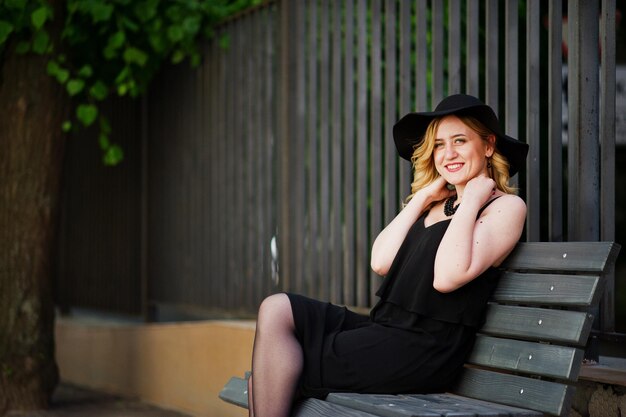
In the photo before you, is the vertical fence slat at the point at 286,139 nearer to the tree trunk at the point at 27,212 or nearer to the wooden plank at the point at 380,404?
the tree trunk at the point at 27,212

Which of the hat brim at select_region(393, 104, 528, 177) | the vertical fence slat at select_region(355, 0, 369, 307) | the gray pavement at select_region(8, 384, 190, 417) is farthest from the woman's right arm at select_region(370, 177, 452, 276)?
the gray pavement at select_region(8, 384, 190, 417)

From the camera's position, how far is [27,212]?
7523 mm

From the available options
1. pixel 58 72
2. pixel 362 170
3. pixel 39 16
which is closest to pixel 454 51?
pixel 362 170

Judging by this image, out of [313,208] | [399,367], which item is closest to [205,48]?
[313,208]

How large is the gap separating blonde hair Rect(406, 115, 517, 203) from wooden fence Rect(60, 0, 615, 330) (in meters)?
0.34

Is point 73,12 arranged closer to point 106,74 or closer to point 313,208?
point 106,74

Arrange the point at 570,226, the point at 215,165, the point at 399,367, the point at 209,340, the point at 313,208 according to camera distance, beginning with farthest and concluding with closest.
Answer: the point at 215,165, the point at 209,340, the point at 313,208, the point at 570,226, the point at 399,367

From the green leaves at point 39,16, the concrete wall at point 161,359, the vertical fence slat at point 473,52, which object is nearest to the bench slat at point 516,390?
the vertical fence slat at point 473,52

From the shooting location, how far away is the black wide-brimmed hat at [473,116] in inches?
160

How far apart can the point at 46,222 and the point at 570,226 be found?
13.6 feet

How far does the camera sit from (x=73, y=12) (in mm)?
7406

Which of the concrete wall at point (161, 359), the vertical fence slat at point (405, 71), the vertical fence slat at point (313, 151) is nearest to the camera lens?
the vertical fence slat at point (405, 71)

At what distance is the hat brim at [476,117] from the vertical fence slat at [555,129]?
0.28 metres

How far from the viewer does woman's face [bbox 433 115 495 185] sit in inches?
161
